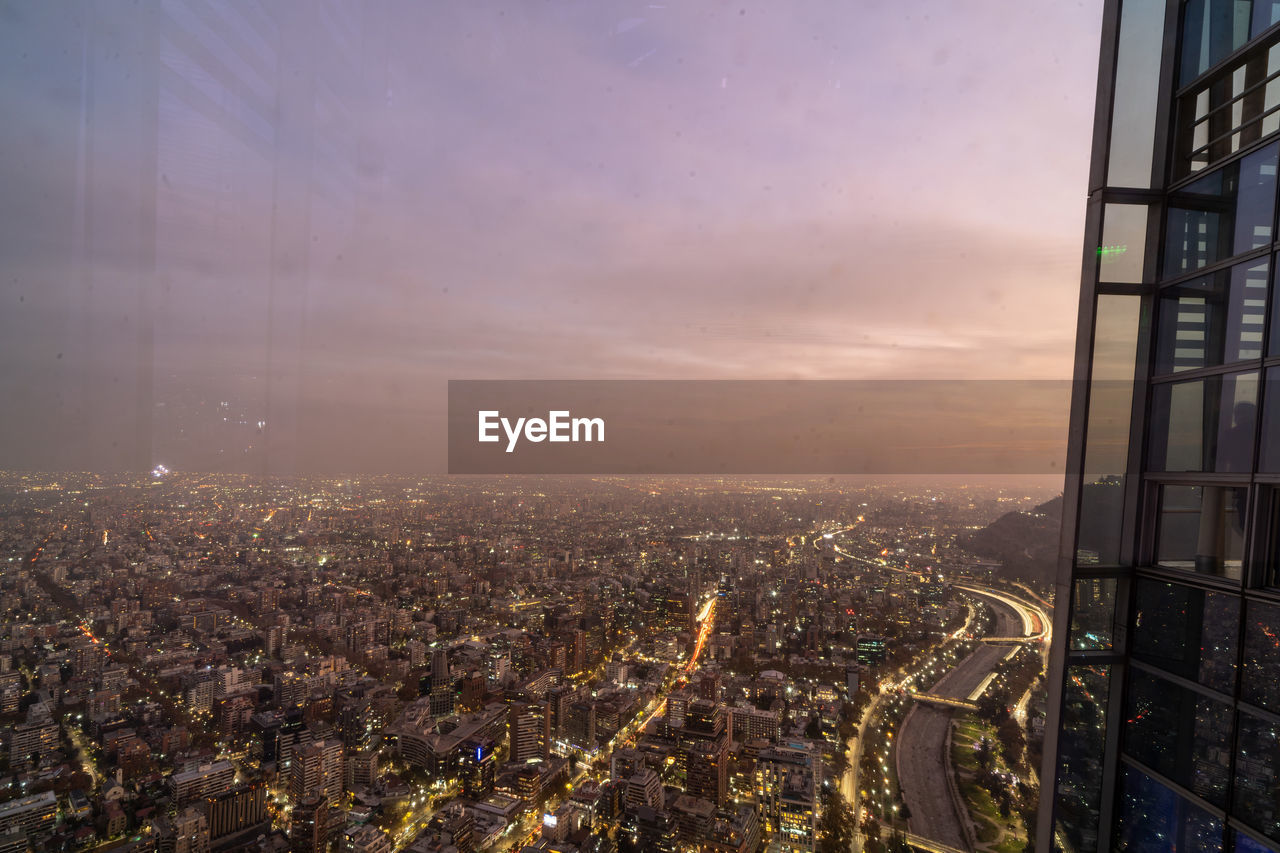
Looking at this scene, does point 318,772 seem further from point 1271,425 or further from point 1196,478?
point 1271,425

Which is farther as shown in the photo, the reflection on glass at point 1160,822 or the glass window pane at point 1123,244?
the glass window pane at point 1123,244

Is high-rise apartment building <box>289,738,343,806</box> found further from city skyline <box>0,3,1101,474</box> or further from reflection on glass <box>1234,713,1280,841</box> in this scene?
reflection on glass <box>1234,713,1280,841</box>

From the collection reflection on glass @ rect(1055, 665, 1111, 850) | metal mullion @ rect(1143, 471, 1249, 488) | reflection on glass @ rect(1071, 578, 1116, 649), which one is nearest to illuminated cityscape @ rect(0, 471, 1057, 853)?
reflection on glass @ rect(1055, 665, 1111, 850)

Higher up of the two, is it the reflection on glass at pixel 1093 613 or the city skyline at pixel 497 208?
the city skyline at pixel 497 208

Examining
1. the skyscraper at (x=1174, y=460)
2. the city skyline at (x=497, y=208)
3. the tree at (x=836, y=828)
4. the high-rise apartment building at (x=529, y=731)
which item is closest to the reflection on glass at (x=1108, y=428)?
the skyscraper at (x=1174, y=460)

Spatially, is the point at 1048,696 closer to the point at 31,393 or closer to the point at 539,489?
the point at 539,489

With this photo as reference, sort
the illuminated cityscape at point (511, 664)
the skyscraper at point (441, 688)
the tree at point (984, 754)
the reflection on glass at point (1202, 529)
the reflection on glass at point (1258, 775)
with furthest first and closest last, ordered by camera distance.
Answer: the skyscraper at point (441, 688), the illuminated cityscape at point (511, 664), the tree at point (984, 754), the reflection on glass at point (1202, 529), the reflection on glass at point (1258, 775)

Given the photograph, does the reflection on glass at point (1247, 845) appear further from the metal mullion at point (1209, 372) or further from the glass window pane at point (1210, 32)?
the glass window pane at point (1210, 32)
